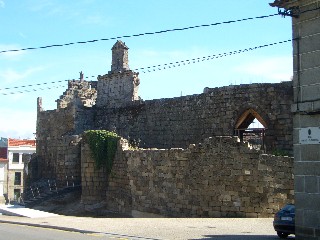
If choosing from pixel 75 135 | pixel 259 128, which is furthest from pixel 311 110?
pixel 75 135

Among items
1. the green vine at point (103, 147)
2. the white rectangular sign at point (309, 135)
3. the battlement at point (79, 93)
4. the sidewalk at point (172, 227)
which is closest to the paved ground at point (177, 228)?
the sidewalk at point (172, 227)

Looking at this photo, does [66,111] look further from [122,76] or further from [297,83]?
[297,83]

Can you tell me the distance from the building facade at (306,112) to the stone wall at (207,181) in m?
5.14

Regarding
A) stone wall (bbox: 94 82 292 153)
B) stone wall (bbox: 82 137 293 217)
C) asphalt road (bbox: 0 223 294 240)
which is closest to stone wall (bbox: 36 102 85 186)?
stone wall (bbox: 94 82 292 153)

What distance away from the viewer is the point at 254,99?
78.7 ft

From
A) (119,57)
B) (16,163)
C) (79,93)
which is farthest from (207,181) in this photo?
(16,163)

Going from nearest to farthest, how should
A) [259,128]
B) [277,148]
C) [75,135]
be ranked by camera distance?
[277,148] → [259,128] → [75,135]

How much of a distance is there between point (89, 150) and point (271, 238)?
52.8ft

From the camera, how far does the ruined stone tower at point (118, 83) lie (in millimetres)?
33125

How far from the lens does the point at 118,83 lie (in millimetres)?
33938

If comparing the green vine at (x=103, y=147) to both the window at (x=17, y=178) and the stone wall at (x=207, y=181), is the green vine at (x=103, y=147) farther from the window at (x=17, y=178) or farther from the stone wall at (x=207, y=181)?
the window at (x=17, y=178)

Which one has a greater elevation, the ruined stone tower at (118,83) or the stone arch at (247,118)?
the ruined stone tower at (118,83)

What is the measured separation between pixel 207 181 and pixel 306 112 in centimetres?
839

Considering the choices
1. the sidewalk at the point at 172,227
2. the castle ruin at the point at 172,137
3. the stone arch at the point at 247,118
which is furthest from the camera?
the stone arch at the point at 247,118
